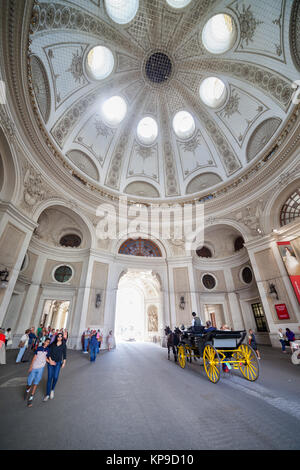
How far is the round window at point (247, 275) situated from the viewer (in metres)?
14.6

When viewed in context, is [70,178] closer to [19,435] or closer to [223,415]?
[19,435]

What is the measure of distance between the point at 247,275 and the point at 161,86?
19.1 meters

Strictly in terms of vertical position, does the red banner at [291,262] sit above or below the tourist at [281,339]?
above

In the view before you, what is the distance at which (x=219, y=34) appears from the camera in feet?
45.0

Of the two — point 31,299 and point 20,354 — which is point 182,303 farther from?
point 31,299

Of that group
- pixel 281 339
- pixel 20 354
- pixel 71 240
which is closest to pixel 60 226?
pixel 71 240

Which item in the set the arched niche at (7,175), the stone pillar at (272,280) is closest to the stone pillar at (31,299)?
the arched niche at (7,175)

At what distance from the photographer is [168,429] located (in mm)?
2682

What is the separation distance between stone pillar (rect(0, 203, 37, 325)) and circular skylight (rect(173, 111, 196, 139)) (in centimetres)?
1621

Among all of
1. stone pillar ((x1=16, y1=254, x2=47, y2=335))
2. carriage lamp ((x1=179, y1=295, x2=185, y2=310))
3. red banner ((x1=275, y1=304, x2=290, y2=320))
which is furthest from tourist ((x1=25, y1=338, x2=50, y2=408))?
red banner ((x1=275, y1=304, x2=290, y2=320))

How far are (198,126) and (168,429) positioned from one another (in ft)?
67.7

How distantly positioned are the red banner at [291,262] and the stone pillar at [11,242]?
1517 centimetres

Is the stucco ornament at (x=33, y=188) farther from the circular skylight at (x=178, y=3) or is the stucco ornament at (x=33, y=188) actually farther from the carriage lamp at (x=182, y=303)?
the circular skylight at (x=178, y=3)
